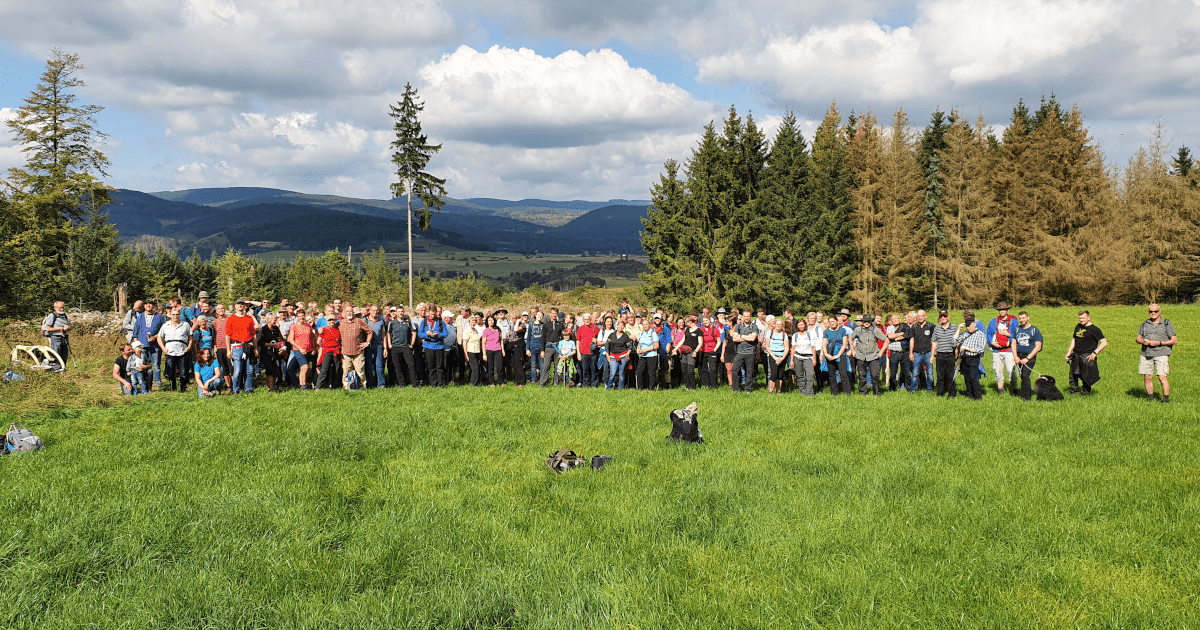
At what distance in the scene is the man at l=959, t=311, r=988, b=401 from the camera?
40.1 ft

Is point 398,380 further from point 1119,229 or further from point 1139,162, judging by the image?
point 1139,162

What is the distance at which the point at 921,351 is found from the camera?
13.2 metres

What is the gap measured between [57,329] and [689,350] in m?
14.5

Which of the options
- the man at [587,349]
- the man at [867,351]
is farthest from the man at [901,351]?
the man at [587,349]

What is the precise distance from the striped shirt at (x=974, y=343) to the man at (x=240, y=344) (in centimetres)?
1448

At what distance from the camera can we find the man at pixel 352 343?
13.3 meters

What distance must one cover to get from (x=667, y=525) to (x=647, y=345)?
8288 millimetres

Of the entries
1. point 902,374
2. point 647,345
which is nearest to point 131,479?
point 647,345

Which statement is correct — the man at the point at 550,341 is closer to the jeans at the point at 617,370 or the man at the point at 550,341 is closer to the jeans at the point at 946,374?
the jeans at the point at 617,370

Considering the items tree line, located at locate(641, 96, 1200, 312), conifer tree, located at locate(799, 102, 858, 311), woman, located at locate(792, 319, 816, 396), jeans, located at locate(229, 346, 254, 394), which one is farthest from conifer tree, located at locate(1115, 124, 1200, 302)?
jeans, located at locate(229, 346, 254, 394)

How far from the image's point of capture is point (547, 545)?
5.29m

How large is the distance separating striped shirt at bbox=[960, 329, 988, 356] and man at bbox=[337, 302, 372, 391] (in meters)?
12.3

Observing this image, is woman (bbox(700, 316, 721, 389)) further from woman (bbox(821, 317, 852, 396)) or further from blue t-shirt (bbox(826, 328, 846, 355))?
blue t-shirt (bbox(826, 328, 846, 355))

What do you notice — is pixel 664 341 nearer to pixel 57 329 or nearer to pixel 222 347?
pixel 222 347
